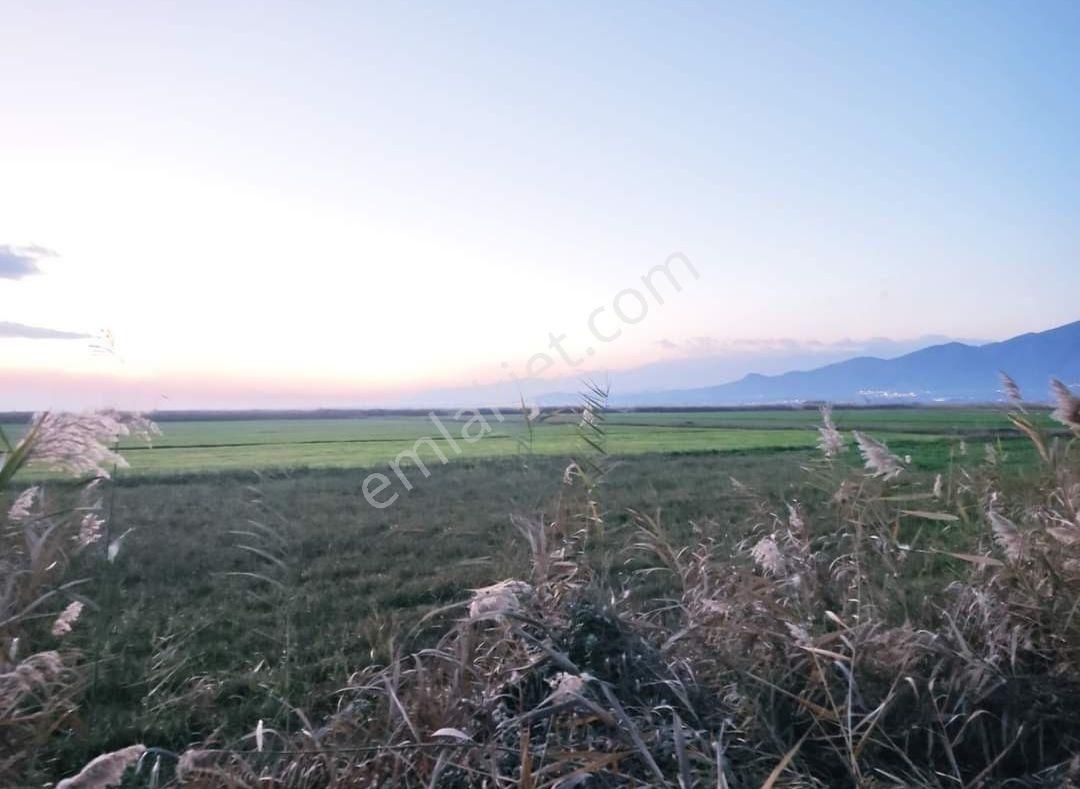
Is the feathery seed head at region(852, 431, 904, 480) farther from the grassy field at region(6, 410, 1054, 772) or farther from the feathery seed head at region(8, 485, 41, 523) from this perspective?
the feathery seed head at region(8, 485, 41, 523)

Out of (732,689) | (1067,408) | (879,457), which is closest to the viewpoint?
(732,689)

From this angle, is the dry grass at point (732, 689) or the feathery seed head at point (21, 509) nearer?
the dry grass at point (732, 689)

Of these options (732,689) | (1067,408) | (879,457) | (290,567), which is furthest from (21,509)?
(1067,408)

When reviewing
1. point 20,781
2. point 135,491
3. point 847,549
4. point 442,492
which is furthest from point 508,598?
point 135,491

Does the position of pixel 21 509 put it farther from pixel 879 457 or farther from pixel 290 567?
pixel 879 457

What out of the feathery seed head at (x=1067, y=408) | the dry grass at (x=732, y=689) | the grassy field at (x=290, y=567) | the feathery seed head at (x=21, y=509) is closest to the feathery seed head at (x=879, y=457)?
the dry grass at (x=732, y=689)

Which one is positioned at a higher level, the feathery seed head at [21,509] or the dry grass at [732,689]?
the feathery seed head at [21,509]

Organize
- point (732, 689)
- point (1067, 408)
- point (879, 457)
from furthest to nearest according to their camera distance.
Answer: point (879, 457) < point (1067, 408) < point (732, 689)

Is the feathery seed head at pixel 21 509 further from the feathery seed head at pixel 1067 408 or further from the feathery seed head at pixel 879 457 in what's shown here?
the feathery seed head at pixel 1067 408

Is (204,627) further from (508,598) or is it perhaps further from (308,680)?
(508,598)

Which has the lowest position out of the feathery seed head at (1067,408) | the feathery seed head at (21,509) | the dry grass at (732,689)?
the dry grass at (732,689)

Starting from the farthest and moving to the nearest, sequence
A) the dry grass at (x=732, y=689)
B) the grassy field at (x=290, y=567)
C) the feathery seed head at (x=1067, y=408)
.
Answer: the grassy field at (x=290, y=567), the feathery seed head at (x=1067, y=408), the dry grass at (x=732, y=689)

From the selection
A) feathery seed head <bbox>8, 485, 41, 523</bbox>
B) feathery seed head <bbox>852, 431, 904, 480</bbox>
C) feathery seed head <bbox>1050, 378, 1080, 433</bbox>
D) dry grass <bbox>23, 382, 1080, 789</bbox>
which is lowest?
dry grass <bbox>23, 382, 1080, 789</bbox>

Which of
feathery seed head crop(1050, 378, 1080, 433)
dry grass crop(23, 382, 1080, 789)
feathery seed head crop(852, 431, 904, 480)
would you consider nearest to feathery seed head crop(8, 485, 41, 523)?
dry grass crop(23, 382, 1080, 789)
